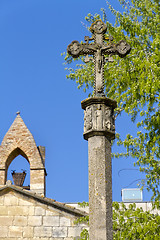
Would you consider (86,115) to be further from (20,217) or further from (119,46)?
(20,217)

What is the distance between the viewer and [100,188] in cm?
705

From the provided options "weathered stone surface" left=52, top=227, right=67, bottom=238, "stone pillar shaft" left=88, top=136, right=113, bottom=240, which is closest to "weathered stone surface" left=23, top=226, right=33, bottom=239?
"weathered stone surface" left=52, top=227, right=67, bottom=238

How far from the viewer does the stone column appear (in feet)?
22.6

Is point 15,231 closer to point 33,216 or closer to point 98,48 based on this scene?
point 33,216

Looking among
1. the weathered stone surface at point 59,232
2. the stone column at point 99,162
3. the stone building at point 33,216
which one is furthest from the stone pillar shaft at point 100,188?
the weathered stone surface at point 59,232

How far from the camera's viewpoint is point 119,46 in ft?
26.2

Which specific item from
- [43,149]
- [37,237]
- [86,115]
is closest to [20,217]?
[37,237]

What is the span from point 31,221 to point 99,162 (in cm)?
886

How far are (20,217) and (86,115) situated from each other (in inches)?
346

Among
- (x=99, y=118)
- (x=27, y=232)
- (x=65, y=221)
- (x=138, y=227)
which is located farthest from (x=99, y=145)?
(x=27, y=232)

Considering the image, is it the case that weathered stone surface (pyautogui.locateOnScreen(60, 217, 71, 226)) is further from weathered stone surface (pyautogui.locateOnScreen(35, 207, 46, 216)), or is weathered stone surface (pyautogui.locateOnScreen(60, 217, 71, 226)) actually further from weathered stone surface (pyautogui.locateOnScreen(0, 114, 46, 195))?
weathered stone surface (pyautogui.locateOnScreen(0, 114, 46, 195))

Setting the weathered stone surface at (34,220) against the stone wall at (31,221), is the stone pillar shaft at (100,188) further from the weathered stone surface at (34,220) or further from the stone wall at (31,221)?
the weathered stone surface at (34,220)

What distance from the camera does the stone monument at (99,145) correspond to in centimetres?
691

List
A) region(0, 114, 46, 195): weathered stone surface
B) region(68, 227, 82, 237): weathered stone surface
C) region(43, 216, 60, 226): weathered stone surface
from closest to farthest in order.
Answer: region(68, 227, 82, 237): weathered stone surface, region(43, 216, 60, 226): weathered stone surface, region(0, 114, 46, 195): weathered stone surface
